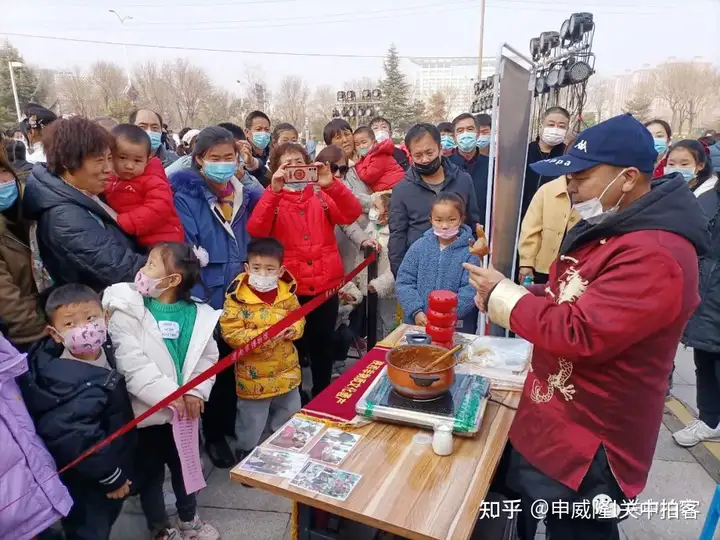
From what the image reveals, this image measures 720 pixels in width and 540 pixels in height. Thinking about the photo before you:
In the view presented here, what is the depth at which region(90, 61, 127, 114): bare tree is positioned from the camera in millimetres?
34344

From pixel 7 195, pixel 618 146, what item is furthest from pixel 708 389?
pixel 7 195

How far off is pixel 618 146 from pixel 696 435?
2.73m

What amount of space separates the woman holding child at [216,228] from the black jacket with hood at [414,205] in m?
1.08

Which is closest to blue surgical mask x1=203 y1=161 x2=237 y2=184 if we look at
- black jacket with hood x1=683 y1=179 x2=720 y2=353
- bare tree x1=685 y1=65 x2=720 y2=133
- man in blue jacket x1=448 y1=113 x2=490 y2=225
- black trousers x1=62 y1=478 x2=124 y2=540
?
black trousers x1=62 y1=478 x2=124 y2=540

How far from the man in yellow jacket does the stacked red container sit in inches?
63.0

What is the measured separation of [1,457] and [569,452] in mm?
1972

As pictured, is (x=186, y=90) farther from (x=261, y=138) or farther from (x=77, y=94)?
(x=261, y=138)

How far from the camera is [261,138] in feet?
14.9

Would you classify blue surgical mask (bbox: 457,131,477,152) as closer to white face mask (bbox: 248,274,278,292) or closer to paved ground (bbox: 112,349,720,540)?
white face mask (bbox: 248,274,278,292)

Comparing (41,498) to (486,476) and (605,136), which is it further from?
(605,136)

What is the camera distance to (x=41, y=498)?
71.4 inches

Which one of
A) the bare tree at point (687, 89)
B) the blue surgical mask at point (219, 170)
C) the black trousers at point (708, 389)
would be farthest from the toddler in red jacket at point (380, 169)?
the bare tree at point (687, 89)

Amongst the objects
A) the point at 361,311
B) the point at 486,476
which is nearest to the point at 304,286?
the point at 361,311

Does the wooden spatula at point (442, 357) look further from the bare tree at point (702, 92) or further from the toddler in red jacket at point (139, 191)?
the bare tree at point (702, 92)
